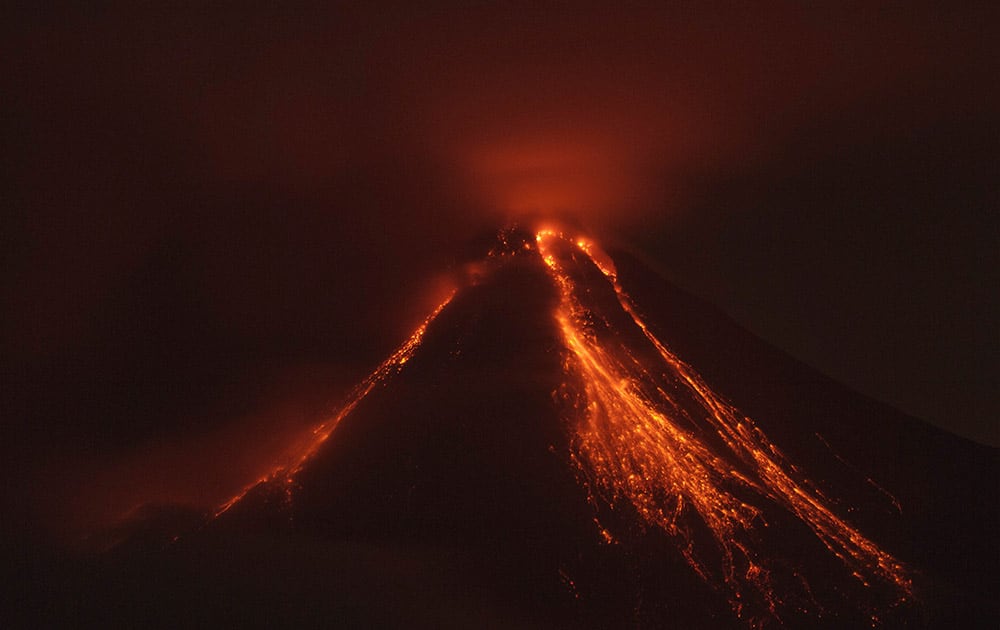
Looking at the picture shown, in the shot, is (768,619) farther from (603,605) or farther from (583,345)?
(583,345)

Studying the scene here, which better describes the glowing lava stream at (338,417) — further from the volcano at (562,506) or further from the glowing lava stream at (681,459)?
the glowing lava stream at (681,459)

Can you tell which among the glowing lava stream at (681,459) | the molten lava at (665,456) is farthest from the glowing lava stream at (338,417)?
the glowing lava stream at (681,459)

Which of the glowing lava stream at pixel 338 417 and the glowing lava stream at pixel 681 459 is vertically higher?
the glowing lava stream at pixel 338 417

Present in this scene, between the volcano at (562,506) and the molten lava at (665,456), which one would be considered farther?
the molten lava at (665,456)

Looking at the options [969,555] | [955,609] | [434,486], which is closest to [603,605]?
[434,486]

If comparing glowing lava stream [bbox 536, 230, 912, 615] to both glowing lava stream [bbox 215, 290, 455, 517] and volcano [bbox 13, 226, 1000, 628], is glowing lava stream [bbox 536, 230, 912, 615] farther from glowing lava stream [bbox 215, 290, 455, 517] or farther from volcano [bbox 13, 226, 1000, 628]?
glowing lava stream [bbox 215, 290, 455, 517]

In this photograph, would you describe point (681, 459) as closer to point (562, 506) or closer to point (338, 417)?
point (562, 506)

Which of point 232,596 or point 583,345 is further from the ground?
point 583,345
